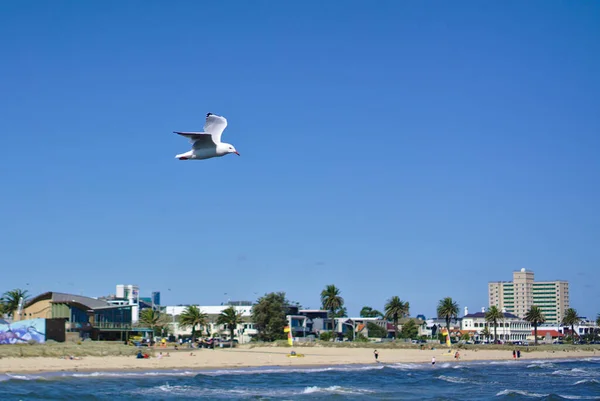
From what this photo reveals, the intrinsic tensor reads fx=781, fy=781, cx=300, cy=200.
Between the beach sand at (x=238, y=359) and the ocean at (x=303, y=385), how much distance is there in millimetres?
2690

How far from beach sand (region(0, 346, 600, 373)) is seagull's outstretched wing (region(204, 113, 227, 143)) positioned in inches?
1087

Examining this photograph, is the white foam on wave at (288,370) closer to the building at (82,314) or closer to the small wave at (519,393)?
the small wave at (519,393)

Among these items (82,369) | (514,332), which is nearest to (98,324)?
(82,369)

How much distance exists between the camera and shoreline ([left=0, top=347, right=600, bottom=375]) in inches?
2030

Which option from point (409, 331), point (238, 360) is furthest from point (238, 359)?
point (409, 331)

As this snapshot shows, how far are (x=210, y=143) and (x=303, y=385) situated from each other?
24.9m

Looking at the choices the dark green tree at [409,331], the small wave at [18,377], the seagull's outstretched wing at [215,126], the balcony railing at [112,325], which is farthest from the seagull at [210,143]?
the dark green tree at [409,331]

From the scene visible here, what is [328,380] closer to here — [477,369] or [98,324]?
[477,369]

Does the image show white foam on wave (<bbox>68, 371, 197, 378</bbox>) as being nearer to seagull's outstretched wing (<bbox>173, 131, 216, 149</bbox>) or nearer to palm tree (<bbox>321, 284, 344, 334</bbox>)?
seagull's outstretched wing (<bbox>173, 131, 216, 149</bbox>)

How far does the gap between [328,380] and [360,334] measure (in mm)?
69479

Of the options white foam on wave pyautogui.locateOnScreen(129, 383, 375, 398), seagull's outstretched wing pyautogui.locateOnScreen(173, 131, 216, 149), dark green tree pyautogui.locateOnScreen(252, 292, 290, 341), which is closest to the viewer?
seagull's outstretched wing pyautogui.locateOnScreen(173, 131, 216, 149)

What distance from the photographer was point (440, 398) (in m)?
43.3

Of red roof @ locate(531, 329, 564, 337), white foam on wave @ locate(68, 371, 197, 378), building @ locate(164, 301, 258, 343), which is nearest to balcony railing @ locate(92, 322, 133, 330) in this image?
building @ locate(164, 301, 258, 343)

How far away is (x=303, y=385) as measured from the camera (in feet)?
159
